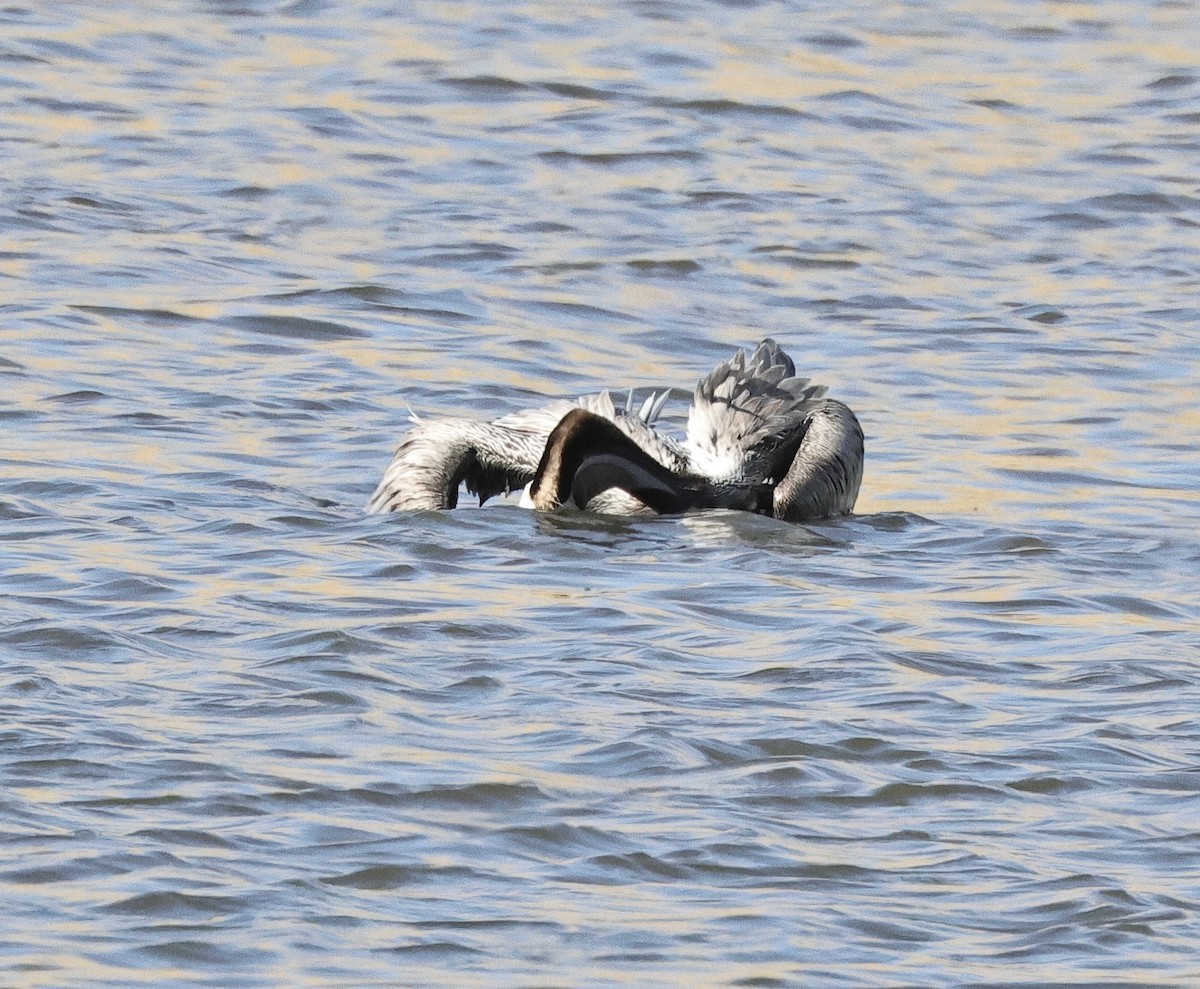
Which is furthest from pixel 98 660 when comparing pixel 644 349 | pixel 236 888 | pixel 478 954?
pixel 644 349

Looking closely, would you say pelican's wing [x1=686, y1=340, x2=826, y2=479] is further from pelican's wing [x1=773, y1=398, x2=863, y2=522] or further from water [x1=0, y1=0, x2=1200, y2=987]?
water [x1=0, y1=0, x2=1200, y2=987]

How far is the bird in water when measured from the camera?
9.31m

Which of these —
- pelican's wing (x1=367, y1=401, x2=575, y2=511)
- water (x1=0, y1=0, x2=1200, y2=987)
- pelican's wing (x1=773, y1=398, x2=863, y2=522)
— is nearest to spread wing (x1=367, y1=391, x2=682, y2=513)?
pelican's wing (x1=367, y1=401, x2=575, y2=511)

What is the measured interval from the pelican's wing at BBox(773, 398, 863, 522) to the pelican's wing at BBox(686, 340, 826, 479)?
0.54ft

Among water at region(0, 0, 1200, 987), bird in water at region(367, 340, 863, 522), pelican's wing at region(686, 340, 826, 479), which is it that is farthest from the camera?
pelican's wing at region(686, 340, 826, 479)

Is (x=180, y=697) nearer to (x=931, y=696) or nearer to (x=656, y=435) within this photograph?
(x=931, y=696)

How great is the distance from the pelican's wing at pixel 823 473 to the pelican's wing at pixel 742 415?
166 mm

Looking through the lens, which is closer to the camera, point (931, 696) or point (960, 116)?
point (931, 696)

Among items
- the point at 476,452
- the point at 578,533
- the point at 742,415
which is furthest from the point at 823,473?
the point at 476,452

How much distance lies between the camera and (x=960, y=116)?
1803 centimetres

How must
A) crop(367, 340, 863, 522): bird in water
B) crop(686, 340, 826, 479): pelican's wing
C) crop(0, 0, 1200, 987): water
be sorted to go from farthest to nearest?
crop(686, 340, 826, 479): pelican's wing → crop(367, 340, 863, 522): bird in water → crop(0, 0, 1200, 987): water

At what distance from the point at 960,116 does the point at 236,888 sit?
13388 mm

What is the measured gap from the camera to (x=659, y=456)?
31.1 feet

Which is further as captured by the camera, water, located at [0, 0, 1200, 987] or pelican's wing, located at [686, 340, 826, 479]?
pelican's wing, located at [686, 340, 826, 479]
